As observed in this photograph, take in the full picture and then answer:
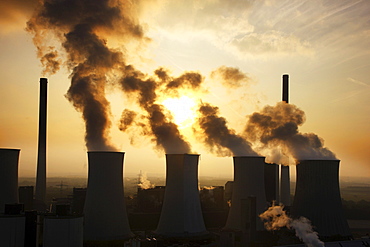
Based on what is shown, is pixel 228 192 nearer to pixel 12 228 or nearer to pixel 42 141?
pixel 42 141

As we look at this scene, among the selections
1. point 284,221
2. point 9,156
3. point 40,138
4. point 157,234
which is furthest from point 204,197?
point 9,156

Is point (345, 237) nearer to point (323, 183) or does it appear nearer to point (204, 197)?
point (323, 183)

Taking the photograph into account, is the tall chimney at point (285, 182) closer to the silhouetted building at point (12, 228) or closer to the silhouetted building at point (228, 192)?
the silhouetted building at point (228, 192)

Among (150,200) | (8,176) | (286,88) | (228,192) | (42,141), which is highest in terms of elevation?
(286,88)

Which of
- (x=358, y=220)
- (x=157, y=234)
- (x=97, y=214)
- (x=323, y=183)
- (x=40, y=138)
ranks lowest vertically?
(x=358, y=220)

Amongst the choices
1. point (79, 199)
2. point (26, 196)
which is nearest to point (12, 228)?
point (26, 196)
